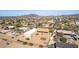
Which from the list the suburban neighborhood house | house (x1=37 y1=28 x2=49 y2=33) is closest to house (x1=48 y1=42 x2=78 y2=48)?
the suburban neighborhood house

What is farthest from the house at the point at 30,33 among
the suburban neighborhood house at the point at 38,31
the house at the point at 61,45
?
the house at the point at 61,45

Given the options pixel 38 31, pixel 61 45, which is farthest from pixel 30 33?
pixel 61 45

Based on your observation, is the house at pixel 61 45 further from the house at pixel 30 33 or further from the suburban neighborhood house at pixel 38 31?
the house at pixel 30 33

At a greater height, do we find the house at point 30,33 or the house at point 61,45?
the house at point 30,33

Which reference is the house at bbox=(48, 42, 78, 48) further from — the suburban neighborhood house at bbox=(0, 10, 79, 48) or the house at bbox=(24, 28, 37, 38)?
the house at bbox=(24, 28, 37, 38)

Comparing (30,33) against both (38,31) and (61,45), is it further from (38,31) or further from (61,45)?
(61,45)

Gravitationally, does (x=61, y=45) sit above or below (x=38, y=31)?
below

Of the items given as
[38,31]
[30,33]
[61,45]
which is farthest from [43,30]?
[61,45]

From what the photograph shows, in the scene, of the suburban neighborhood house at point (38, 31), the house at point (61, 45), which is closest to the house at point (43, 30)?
the suburban neighborhood house at point (38, 31)

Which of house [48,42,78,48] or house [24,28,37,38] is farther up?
house [24,28,37,38]

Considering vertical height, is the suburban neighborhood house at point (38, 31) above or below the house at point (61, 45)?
above
